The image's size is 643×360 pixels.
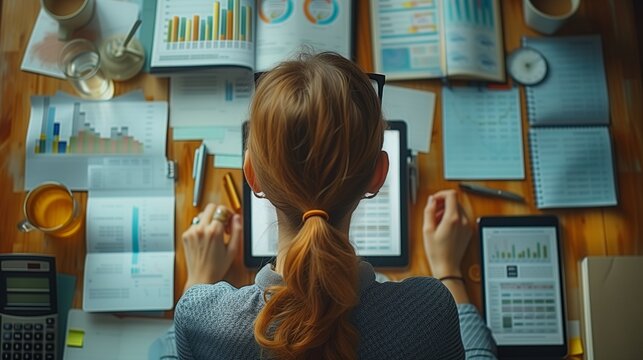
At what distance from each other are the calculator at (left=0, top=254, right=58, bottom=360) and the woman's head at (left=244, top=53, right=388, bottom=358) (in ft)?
1.79

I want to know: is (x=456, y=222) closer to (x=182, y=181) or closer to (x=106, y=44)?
(x=182, y=181)

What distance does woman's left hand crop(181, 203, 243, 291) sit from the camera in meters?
0.97

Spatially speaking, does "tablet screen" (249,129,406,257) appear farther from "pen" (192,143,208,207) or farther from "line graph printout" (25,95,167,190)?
"line graph printout" (25,95,167,190)

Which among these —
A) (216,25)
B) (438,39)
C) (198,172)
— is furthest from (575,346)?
(216,25)

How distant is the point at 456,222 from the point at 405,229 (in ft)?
0.30

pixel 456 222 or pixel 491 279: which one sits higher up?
pixel 456 222


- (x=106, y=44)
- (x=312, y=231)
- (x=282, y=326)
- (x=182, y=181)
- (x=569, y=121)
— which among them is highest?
(x=106, y=44)

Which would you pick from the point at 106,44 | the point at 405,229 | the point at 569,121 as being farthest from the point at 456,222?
the point at 106,44

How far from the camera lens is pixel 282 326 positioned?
0.61 meters

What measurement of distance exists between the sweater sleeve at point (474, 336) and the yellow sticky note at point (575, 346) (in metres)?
0.15

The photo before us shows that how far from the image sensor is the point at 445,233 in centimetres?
98

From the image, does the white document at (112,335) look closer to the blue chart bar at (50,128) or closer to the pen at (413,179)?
the blue chart bar at (50,128)

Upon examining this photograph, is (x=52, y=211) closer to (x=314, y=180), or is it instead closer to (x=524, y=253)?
(x=314, y=180)

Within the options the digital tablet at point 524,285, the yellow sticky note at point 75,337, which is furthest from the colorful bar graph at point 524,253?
the yellow sticky note at point 75,337
